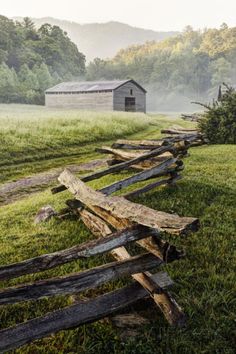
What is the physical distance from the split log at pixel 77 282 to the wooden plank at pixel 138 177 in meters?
3.60

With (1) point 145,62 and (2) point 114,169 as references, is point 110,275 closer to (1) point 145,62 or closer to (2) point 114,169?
(2) point 114,169

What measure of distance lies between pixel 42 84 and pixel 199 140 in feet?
233

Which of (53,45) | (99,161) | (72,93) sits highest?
(53,45)

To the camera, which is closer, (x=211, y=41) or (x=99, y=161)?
(x=99, y=161)

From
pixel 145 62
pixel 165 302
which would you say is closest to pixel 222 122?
pixel 165 302

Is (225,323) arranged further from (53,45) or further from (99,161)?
(53,45)

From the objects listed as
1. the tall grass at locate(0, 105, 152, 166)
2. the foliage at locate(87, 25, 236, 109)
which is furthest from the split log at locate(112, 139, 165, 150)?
the foliage at locate(87, 25, 236, 109)

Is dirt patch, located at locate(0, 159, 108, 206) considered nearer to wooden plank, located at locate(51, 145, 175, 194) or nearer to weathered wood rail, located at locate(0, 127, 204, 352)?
wooden plank, located at locate(51, 145, 175, 194)

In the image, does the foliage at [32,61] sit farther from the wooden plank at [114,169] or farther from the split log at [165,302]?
the split log at [165,302]

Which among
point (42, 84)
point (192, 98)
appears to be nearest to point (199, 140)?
point (42, 84)

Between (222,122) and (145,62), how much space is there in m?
118

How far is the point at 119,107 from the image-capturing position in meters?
55.5

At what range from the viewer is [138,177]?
27.3 feet

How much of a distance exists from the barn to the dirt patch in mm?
39992
